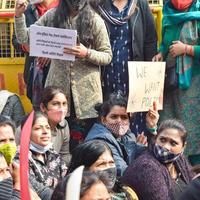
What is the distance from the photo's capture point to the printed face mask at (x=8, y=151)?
5.87 meters

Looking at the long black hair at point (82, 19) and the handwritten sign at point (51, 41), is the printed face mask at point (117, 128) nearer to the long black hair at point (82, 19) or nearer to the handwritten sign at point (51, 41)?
the handwritten sign at point (51, 41)

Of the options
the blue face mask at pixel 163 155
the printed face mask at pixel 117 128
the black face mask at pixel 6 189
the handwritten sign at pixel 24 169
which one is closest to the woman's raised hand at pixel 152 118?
the printed face mask at pixel 117 128

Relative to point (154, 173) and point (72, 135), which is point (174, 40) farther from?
point (154, 173)

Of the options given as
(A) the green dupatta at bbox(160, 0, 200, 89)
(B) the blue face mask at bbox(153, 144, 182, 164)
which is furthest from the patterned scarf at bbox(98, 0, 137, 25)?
(B) the blue face mask at bbox(153, 144, 182, 164)

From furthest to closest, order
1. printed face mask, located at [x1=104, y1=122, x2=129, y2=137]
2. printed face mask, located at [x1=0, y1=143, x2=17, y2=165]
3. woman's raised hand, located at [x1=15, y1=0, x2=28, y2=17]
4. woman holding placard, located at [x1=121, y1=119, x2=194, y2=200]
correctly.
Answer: woman's raised hand, located at [x1=15, y1=0, x2=28, y2=17]
printed face mask, located at [x1=104, y1=122, x2=129, y2=137]
woman holding placard, located at [x1=121, y1=119, x2=194, y2=200]
printed face mask, located at [x1=0, y1=143, x2=17, y2=165]

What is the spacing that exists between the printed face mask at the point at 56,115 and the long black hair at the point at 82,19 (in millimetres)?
657

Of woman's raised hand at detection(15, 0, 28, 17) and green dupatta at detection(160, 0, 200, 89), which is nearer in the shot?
woman's raised hand at detection(15, 0, 28, 17)

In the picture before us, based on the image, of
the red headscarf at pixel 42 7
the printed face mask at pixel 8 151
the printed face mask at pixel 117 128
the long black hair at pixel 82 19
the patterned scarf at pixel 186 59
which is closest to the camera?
the printed face mask at pixel 8 151

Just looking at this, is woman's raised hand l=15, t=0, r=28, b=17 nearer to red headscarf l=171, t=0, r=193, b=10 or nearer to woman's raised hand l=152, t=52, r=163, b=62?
woman's raised hand l=152, t=52, r=163, b=62

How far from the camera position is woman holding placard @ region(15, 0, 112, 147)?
7.72 m

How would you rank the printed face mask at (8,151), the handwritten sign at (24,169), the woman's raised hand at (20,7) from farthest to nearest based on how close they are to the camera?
the woman's raised hand at (20,7) < the printed face mask at (8,151) < the handwritten sign at (24,169)

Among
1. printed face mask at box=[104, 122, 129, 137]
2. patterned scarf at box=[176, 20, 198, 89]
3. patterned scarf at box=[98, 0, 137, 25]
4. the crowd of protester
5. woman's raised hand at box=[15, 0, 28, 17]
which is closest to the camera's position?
the crowd of protester

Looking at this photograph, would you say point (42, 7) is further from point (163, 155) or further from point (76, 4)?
point (163, 155)

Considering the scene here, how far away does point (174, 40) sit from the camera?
818 centimetres
